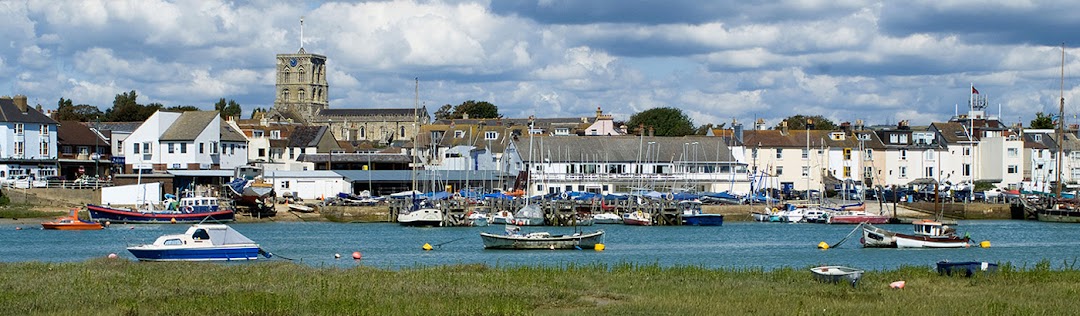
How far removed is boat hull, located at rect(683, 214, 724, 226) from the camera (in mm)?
89875

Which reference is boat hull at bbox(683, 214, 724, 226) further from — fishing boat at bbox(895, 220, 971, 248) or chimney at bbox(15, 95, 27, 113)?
chimney at bbox(15, 95, 27, 113)

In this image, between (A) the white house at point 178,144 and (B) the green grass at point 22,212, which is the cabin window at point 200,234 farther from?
(A) the white house at point 178,144

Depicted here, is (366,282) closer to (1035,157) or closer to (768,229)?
(768,229)

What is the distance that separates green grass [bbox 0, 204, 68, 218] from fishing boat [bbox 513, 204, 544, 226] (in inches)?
1167

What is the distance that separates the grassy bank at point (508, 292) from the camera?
2978 cm

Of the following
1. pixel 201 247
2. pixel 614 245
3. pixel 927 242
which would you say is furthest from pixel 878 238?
pixel 201 247

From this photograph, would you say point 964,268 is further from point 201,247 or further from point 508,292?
point 201,247

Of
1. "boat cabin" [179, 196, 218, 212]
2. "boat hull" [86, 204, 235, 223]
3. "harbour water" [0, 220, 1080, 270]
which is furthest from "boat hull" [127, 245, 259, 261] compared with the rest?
"boat cabin" [179, 196, 218, 212]

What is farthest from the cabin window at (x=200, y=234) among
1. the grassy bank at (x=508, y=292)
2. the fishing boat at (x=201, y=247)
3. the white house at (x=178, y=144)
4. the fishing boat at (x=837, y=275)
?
the white house at (x=178, y=144)

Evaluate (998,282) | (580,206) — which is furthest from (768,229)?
(998,282)

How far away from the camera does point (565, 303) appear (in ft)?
104

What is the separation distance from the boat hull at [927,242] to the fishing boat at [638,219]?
90.9 feet

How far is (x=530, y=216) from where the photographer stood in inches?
3428

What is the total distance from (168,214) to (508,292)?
5639cm
